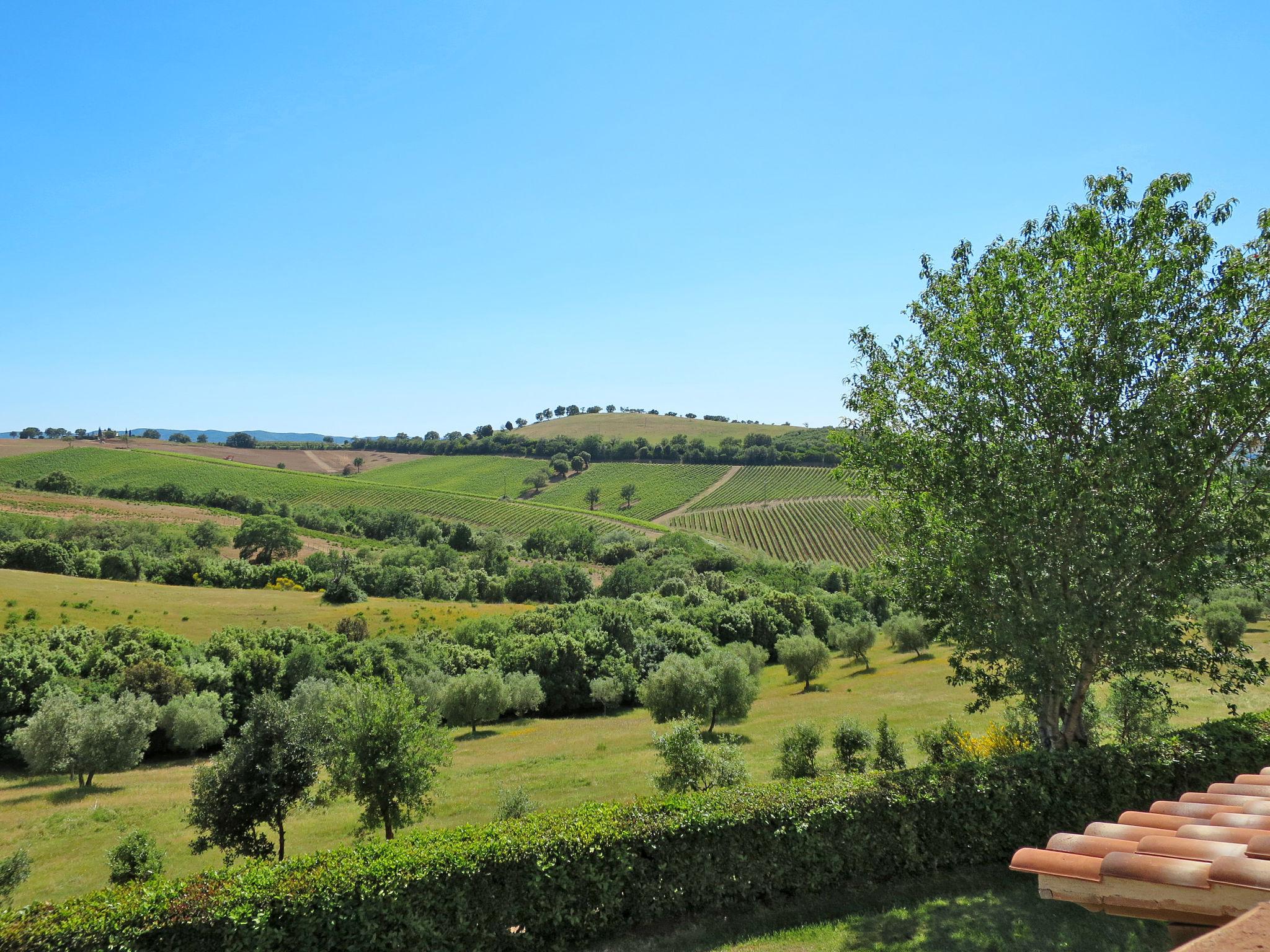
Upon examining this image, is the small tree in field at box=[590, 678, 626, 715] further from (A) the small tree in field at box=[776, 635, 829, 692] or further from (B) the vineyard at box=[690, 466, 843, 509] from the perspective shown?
(B) the vineyard at box=[690, 466, 843, 509]

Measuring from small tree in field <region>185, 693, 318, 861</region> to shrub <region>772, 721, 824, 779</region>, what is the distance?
684 inches

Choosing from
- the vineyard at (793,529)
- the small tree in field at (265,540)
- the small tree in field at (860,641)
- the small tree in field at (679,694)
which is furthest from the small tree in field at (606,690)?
the small tree in field at (265,540)

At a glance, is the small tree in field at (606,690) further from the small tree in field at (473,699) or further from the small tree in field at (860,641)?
the small tree in field at (860,641)

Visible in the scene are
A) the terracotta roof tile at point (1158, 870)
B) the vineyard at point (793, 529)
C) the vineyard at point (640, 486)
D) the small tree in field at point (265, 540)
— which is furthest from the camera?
the vineyard at point (640, 486)

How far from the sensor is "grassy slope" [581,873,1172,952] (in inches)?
429

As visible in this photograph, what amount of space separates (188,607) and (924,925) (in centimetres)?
8026

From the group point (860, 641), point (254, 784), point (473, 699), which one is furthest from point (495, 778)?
point (860, 641)

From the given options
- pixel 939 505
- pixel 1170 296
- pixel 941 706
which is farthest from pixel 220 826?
pixel 941 706

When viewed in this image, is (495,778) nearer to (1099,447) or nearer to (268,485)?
(1099,447)

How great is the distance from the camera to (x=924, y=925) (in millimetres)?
11805

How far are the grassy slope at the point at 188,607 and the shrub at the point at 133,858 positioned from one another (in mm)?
50511

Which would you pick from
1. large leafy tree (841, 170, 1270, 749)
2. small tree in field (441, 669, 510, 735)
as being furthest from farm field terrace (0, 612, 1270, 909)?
large leafy tree (841, 170, 1270, 749)

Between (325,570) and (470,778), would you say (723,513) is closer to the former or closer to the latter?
(325,570)

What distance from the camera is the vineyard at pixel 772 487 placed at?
156 meters
